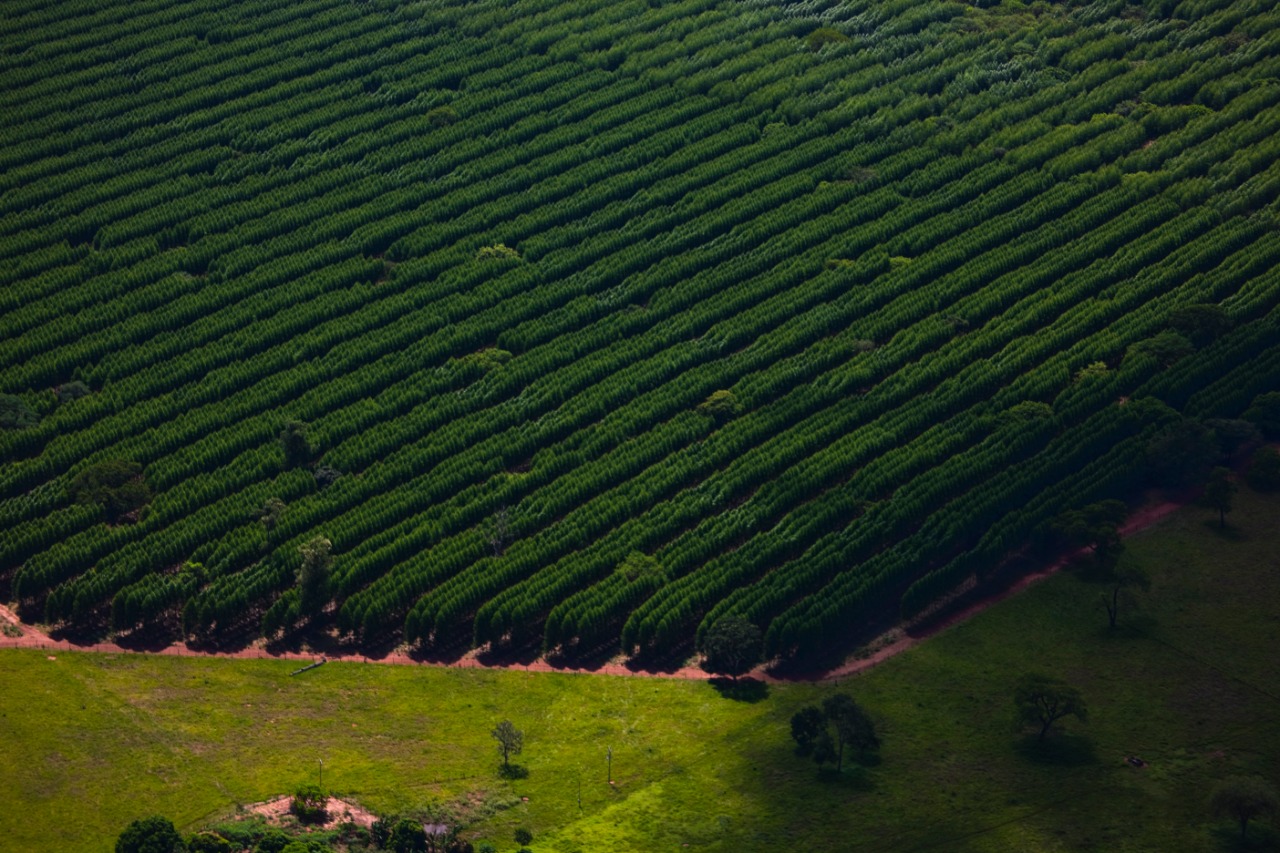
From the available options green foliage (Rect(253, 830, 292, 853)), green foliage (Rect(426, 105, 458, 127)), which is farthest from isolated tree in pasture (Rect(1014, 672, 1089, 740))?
green foliage (Rect(426, 105, 458, 127))

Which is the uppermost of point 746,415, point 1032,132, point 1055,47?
point 1055,47

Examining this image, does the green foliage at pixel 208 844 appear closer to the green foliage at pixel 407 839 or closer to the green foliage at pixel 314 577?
the green foliage at pixel 407 839

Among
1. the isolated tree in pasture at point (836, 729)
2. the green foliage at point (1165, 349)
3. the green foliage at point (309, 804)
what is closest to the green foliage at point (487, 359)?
the isolated tree in pasture at point (836, 729)

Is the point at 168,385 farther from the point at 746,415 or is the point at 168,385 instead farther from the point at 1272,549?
the point at 1272,549

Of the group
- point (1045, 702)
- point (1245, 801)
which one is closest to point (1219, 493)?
point (1045, 702)

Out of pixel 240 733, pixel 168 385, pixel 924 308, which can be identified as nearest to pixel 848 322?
pixel 924 308

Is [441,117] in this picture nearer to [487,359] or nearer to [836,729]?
[487,359]

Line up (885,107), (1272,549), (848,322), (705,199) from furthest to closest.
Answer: (885,107) < (705,199) < (848,322) < (1272,549)
